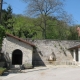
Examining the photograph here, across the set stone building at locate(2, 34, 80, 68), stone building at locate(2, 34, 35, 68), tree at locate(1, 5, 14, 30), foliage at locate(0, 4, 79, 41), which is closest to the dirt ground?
stone building at locate(2, 34, 35, 68)

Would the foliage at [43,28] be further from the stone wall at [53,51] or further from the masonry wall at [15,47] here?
the masonry wall at [15,47]

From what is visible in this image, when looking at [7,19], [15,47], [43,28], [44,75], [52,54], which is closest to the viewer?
[44,75]

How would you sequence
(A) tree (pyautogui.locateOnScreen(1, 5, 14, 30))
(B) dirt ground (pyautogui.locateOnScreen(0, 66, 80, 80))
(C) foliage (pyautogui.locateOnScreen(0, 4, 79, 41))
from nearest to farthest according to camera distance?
(B) dirt ground (pyautogui.locateOnScreen(0, 66, 80, 80)) → (C) foliage (pyautogui.locateOnScreen(0, 4, 79, 41)) → (A) tree (pyautogui.locateOnScreen(1, 5, 14, 30))

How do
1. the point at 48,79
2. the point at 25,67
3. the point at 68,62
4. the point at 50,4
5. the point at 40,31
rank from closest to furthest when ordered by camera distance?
the point at 48,79 < the point at 25,67 < the point at 68,62 < the point at 50,4 < the point at 40,31

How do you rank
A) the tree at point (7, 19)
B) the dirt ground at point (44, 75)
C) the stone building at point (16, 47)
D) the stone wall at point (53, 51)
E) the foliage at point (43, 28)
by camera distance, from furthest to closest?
the tree at point (7, 19)
the foliage at point (43, 28)
the stone wall at point (53, 51)
the stone building at point (16, 47)
the dirt ground at point (44, 75)

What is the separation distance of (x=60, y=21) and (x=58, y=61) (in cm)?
1269

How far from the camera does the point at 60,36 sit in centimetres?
4603

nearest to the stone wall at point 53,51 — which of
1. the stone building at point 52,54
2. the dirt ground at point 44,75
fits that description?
the stone building at point 52,54

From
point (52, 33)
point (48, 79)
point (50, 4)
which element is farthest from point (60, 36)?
point (48, 79)

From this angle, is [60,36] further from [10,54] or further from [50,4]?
[10,54]

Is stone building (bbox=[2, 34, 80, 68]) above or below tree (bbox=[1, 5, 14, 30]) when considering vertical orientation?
below

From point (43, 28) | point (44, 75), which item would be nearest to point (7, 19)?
point (43, 28)

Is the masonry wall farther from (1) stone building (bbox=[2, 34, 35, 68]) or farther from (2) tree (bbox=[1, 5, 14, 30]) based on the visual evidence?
(2) tree (bbox=[1, 5, 14, 30])

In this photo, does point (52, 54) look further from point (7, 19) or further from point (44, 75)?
point (7, 19)
